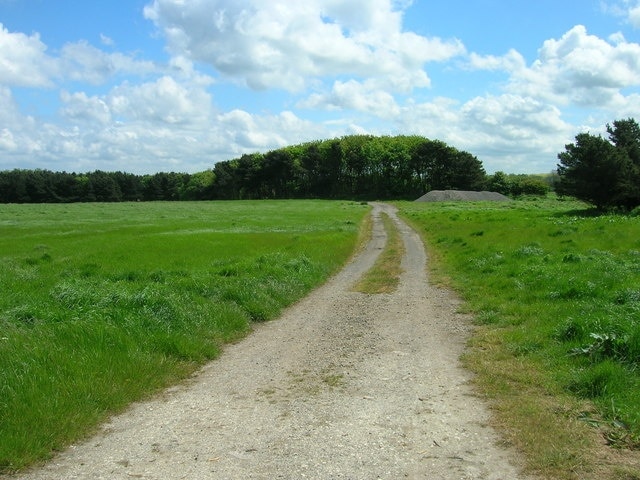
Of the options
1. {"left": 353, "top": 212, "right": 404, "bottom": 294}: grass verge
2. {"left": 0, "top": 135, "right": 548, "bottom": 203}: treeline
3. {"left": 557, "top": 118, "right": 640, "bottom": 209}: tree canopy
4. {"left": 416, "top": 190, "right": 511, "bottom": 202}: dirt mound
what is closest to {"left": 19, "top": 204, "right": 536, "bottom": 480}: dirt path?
{"left": 353, "top": 212, "right": 404, "bottom": 294}: grass verge

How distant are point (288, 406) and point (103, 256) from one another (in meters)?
19.7

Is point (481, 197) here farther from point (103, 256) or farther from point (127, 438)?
point (127, 438)

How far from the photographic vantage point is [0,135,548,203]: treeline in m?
133

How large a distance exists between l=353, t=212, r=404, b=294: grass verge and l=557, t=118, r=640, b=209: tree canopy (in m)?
29.7

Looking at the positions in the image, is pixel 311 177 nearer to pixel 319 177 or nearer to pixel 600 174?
pixel 319 177

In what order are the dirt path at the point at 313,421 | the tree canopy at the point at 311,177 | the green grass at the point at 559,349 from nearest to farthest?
the dirt path at the point at 313,421 → the green grass at the point at 559,349 → the tree canopy at the point at 311,177

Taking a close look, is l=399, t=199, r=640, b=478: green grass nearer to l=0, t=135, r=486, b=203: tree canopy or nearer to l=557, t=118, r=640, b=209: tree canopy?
l=557, t=118, r=640, b=209: tree canopy

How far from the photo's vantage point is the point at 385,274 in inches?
806

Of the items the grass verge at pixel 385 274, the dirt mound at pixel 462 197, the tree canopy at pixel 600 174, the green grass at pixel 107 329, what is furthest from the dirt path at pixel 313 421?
the dirt mound at pixel 462 197

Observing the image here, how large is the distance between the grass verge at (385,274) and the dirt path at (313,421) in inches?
235

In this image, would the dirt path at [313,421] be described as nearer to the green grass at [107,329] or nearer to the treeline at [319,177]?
the green grass at [107,329]

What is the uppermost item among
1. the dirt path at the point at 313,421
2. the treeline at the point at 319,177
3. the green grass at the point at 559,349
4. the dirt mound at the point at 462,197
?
the treeline at the point at 319,177

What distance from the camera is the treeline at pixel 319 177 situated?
13300cm

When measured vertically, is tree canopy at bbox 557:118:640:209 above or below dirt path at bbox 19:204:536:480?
above
